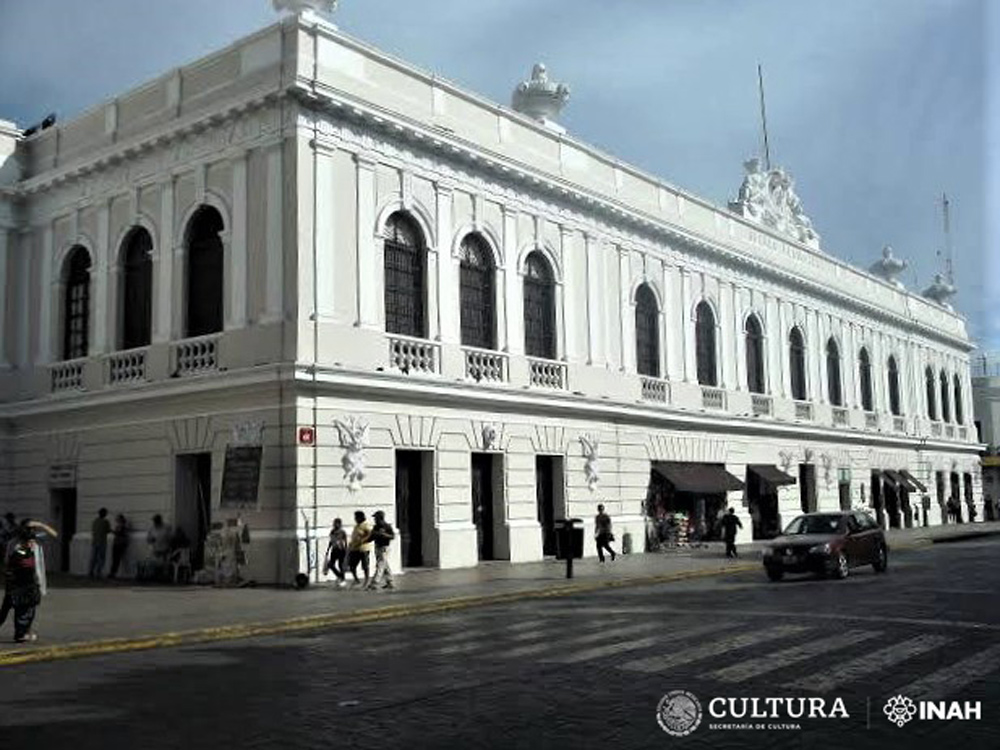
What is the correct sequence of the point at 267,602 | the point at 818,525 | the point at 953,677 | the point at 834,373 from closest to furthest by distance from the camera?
the point at 953,677
the point at 267,602
the point at 818,525
the point at 834,373

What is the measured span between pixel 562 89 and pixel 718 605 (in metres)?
20.5

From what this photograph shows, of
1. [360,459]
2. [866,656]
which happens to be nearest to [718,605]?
[866,656]

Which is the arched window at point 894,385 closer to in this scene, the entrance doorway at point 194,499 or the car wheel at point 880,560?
the car wheel at point 880,560

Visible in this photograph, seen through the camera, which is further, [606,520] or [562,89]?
[562,89]

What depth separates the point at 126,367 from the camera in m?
25.9

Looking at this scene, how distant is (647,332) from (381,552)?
16.6 metres

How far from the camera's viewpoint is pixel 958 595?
56.9 ft

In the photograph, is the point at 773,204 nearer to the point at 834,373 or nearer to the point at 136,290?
the point at 834,373

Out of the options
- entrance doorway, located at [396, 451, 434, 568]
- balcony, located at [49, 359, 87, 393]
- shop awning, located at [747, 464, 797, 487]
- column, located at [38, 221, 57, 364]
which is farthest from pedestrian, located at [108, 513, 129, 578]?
shop awning, located at [747, 464, 797, 487]

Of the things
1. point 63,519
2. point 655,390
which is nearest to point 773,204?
point 655,390

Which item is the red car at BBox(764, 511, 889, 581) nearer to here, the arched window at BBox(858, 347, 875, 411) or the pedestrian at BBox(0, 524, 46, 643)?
the pedestrian at BBox(0, 524, 46, 643)

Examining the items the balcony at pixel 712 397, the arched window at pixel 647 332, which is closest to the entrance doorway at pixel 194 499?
the arched window at pixel 647 332

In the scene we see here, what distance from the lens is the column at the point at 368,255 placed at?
23.9 meters

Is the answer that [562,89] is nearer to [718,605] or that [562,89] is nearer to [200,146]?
Result: [200,146]
